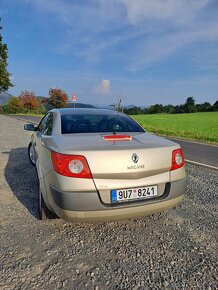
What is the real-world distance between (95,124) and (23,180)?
231cm

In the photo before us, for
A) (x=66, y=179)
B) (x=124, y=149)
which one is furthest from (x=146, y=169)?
(x=66, y=179)

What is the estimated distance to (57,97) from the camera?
62594 mm

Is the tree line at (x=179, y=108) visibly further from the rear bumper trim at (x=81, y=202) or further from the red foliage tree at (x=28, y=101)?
the rear bumper trim at (x=81, y=202)

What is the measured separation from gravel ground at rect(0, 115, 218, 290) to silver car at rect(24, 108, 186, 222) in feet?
1.29

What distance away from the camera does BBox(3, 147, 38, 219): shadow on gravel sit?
384cm

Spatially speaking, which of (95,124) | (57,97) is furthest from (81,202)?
(57,97)

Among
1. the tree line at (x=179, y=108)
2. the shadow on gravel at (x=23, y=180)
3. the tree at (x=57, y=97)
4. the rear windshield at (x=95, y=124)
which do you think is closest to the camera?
the rear windshield at (x=95, y=124)

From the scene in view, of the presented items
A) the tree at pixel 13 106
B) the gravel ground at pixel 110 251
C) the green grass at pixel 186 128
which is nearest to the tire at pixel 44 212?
the gravel ground at pixel 110 251

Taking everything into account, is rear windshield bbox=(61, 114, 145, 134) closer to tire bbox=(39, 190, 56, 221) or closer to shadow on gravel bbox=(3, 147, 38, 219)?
tire bbox=(39, 190, 56, 221)

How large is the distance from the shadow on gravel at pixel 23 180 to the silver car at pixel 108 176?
1059 mm

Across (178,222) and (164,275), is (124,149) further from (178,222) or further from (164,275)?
(178,222)

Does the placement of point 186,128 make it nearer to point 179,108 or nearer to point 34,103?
point 34,103

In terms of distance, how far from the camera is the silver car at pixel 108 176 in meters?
2.44

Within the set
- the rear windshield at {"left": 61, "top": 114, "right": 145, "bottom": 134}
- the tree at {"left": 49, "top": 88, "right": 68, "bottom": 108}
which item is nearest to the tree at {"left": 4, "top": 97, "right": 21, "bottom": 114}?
the tree at {"left": 49, "top": 88, "right": 68, "bottom": 108}
